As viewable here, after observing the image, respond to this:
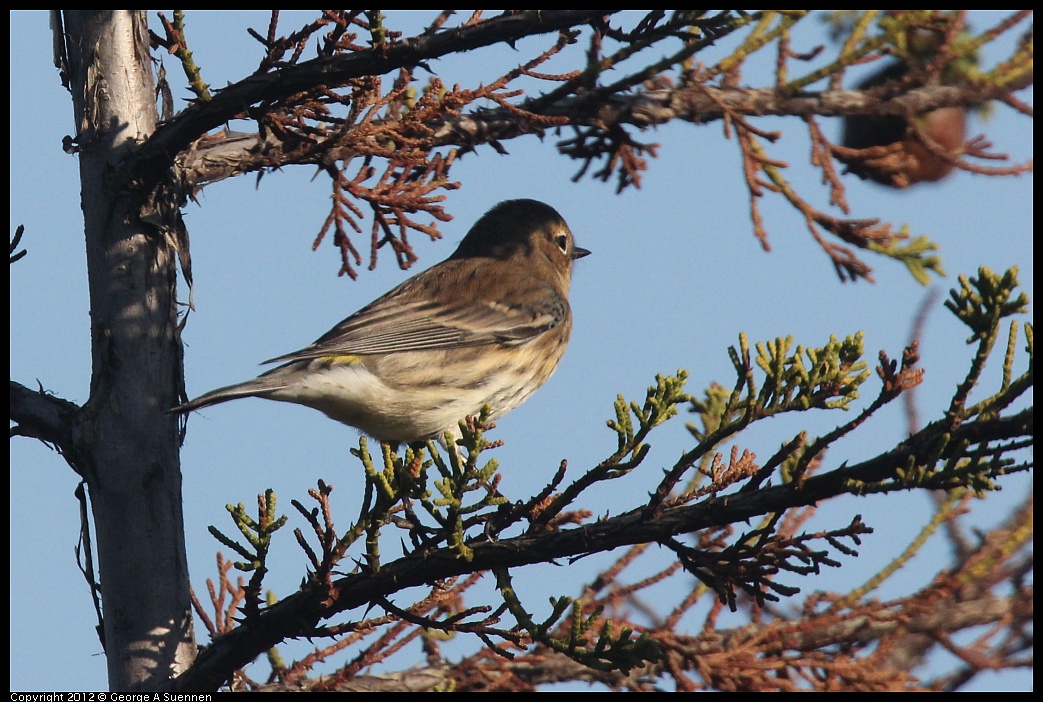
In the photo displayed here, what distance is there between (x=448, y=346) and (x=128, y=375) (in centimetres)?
247

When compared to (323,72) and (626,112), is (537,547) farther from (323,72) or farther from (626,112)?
(626,112)

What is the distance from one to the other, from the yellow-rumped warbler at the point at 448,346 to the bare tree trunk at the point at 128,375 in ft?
1.21

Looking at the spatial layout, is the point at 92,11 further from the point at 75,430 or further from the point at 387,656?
the point at 387,656

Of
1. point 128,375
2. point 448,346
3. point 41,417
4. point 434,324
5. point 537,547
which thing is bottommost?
point 537,547

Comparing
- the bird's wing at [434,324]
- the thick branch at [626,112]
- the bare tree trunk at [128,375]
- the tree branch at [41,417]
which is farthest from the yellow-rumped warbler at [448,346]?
the thick branch at [626,112]

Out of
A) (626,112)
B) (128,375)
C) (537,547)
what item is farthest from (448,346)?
(537,547)

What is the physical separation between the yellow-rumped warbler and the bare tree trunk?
37 centimetres

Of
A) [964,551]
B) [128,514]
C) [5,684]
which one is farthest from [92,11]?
[964,551]

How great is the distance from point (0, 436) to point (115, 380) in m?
0.46

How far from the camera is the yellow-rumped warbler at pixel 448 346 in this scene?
5949mm

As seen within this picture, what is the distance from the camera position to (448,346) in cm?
678

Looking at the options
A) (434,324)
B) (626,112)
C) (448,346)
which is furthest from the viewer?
(434,324)

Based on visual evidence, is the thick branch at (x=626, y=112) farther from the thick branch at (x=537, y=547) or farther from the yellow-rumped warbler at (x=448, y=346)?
the thick branch at (x=537, y=547)

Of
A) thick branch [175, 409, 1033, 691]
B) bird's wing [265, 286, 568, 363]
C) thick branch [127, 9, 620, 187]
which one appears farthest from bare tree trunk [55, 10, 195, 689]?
bird's wing [265, 286, 568, 363]
